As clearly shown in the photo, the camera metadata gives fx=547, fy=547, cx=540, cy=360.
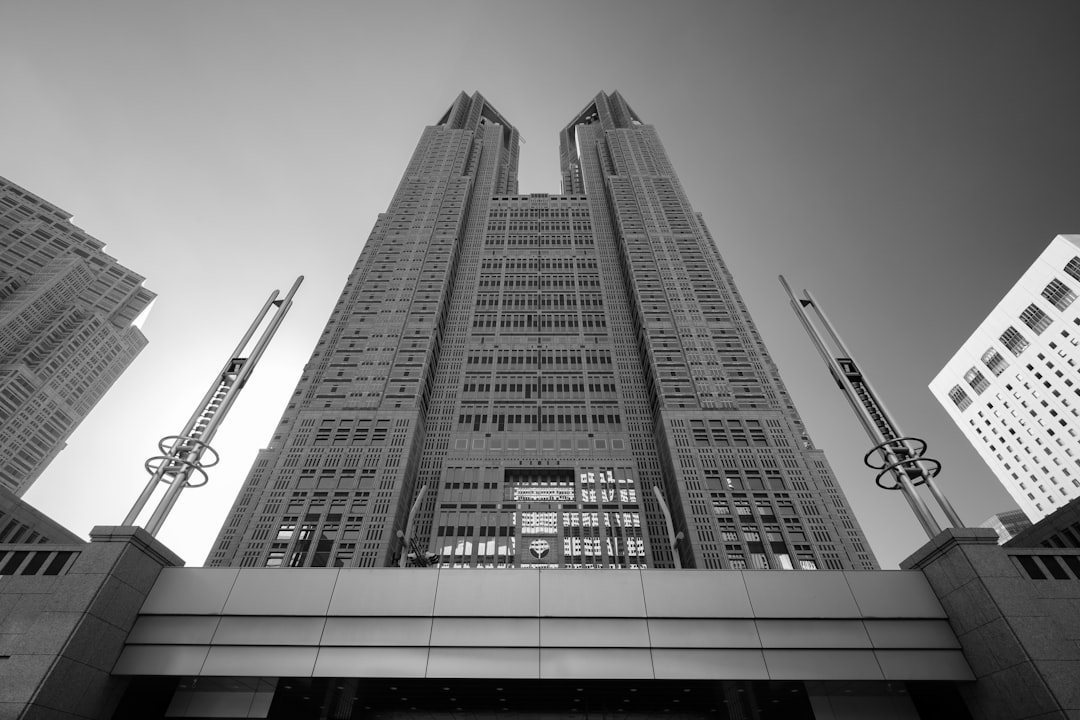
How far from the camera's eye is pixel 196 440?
21391 mm

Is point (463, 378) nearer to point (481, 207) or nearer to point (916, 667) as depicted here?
point (481, 207)

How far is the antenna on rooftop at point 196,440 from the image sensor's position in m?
19.8

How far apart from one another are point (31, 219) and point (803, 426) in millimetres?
172110

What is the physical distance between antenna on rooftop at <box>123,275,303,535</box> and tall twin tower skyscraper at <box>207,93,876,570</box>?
94.4 feet

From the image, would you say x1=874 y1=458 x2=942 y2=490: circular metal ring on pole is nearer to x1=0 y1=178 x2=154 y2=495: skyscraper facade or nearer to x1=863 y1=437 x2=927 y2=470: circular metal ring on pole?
x1=863 y1=437 x2=927 y2=470: circular metal ring on pole

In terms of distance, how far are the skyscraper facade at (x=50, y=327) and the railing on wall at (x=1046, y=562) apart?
149 meters

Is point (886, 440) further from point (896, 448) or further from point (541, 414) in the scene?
point (541, 414)

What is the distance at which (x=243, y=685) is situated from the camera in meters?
17.2

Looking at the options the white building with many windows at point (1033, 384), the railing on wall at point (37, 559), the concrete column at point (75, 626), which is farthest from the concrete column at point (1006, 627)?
the white building with many windows at point (1033, 384)

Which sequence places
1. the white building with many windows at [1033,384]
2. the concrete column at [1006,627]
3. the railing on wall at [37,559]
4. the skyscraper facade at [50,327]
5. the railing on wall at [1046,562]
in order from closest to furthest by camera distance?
the concrete column at [1006,627], the railing on wall at [1046,562], the railing on wall at [37,559], the white building with many windows at [1033,384], the skyscraper facade at [50,327]

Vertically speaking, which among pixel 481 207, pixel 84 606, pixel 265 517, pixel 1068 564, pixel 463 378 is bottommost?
pixel 84 606

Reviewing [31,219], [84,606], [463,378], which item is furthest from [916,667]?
[31,219]

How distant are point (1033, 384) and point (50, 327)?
213 metres

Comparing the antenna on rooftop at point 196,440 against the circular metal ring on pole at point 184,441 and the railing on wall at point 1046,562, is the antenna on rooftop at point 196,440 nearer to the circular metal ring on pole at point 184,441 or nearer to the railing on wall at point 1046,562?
the circular metal ring on pole at point 184,441
